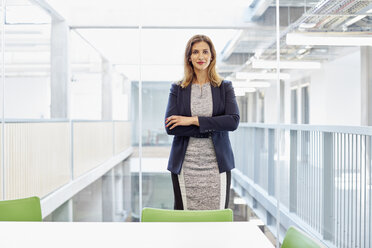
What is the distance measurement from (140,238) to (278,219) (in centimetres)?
265

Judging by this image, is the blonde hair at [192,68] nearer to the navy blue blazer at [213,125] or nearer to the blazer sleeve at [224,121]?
the navy blue blazer at [213,125]

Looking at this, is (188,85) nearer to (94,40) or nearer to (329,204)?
(329,204)

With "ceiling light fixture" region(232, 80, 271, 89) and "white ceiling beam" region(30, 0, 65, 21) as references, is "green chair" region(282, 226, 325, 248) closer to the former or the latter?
"ceiling light fixture" region(232, 80, 271, 89)

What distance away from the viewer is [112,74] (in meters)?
4.28

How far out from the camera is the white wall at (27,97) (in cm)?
344

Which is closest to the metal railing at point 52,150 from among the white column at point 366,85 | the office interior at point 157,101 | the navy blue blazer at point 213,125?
the office interior at point 157,101

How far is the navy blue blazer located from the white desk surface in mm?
774

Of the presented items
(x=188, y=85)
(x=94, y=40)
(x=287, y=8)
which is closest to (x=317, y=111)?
(x=287, y=8)

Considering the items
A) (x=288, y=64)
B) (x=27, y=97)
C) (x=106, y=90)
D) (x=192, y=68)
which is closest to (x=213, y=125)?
(x=192, y=68)

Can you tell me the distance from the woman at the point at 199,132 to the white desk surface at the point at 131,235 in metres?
0.77

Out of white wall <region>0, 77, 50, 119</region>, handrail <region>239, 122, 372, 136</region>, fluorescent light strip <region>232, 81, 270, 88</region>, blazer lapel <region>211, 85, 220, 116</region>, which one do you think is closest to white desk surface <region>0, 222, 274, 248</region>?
blazer lapel <region>211, 85, 220, 116</region>

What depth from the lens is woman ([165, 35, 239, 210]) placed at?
7.29 feet

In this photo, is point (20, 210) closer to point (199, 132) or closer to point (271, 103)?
point (199, 132)

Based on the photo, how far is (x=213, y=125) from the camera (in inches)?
84.3
